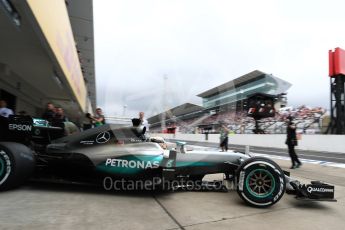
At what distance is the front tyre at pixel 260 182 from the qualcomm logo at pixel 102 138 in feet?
5.83

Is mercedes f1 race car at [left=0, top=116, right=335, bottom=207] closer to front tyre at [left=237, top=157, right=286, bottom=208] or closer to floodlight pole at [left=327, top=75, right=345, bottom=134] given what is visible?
front tyre at [left=237, top=157, right=286, bottom=208]

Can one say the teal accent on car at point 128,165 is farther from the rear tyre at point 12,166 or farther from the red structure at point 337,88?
the red structure at point 337,88

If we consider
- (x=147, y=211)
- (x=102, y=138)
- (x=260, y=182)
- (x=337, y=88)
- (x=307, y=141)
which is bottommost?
(x=147, y=211)

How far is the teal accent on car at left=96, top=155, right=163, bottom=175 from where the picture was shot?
3.82 metres

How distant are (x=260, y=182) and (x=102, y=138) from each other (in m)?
2.12

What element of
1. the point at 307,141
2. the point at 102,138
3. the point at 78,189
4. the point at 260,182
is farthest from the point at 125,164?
the point at 307,141

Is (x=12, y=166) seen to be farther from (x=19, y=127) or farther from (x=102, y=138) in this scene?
(x=102, y=138)

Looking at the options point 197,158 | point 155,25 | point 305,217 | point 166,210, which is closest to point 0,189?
point 166,210

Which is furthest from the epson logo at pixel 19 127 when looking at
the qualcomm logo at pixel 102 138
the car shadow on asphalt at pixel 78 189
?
the qualcomm logo at pixel 102 138

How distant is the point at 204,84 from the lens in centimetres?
456

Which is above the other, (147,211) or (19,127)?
(19,127)

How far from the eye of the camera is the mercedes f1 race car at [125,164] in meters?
3.59

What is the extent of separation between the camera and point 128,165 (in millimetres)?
3840

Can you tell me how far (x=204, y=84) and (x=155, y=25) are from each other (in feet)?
3.75
